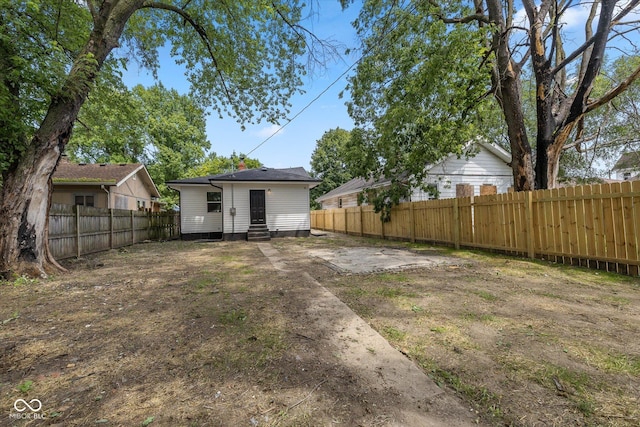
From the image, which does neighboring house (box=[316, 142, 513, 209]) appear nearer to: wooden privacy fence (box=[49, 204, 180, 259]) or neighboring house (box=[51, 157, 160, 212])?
wooden privacy fence (box=[49, 204, 180, 259])

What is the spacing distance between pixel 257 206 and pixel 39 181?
9566 millimetres

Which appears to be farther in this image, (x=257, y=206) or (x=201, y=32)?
(x=257, y=206)

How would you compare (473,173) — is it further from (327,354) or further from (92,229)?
(92,229)

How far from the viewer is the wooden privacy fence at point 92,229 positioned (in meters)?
7.15

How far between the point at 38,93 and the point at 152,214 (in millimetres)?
9687

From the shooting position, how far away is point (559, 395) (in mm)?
1771

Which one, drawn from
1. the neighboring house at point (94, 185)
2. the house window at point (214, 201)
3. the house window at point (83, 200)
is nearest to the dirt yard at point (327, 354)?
the house window at point (214, 201)

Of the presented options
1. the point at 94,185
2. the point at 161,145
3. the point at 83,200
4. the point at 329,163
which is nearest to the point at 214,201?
the point at 94,185

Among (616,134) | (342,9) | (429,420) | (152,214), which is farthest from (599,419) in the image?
(616,134)

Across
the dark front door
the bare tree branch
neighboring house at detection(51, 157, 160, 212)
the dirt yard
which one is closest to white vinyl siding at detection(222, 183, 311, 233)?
the dark front door

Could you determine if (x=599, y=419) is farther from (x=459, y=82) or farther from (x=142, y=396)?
(x=459, y=82)

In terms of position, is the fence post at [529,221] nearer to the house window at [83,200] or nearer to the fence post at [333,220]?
the fence post at [333,220]

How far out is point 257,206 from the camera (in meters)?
14.9

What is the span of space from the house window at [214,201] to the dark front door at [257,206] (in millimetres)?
2052
